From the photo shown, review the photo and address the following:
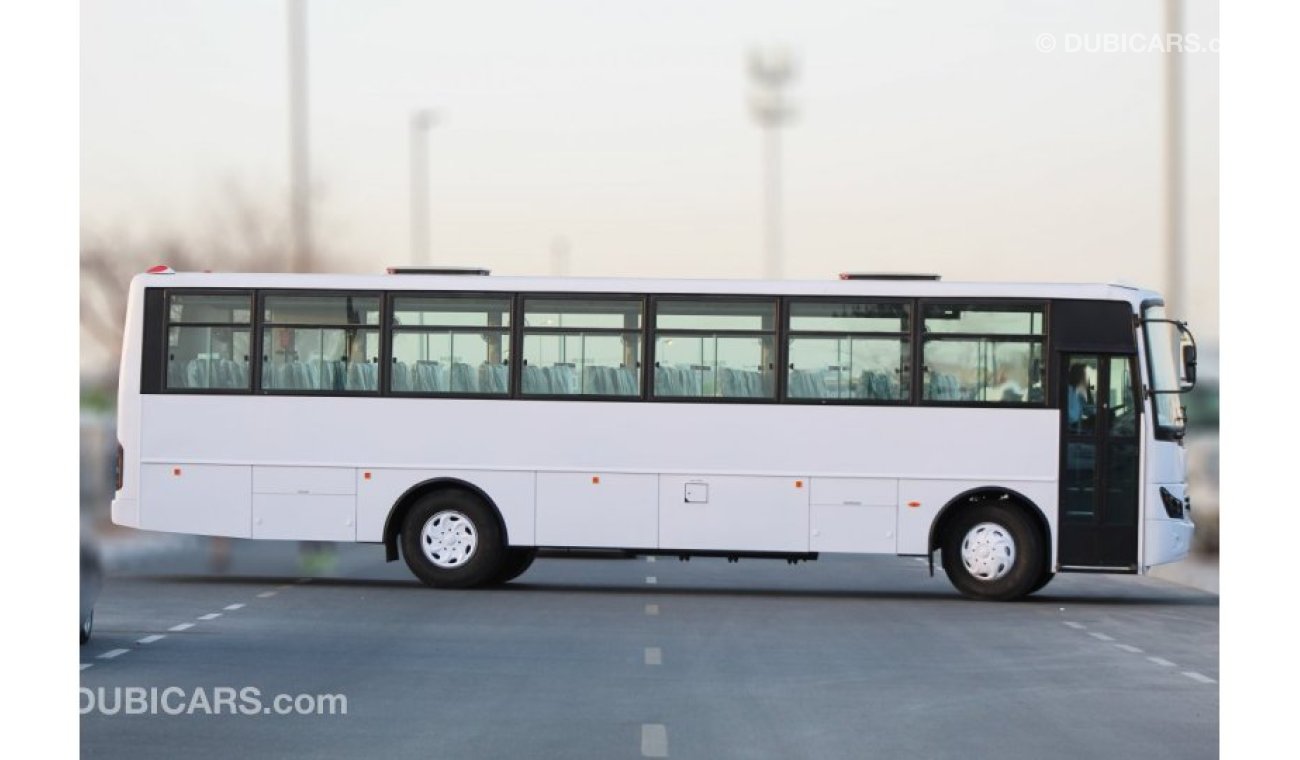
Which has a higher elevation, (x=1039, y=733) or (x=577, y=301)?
(x=577, y=301)

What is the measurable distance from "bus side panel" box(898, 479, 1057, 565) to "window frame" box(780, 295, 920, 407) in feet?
2.97

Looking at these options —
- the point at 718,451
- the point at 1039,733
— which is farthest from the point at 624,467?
the point at 1039,733

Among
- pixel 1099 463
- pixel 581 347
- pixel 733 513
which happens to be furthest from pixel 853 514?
pixel 581 347

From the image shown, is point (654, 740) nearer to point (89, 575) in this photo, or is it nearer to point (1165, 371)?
point (89, 575)

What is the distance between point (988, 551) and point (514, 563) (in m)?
5.40

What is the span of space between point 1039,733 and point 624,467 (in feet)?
39.6

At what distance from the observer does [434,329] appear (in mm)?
25406

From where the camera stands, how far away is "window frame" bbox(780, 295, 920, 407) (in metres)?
24.7

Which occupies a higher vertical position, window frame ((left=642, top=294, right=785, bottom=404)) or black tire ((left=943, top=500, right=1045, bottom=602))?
window frame ((left=642, top=294, right=785, bottom=404))

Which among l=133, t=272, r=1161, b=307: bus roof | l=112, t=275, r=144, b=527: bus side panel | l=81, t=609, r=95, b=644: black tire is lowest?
l=81, t=609, r=95, b=644: black tire

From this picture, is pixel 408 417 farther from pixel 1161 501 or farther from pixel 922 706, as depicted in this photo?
pixel 922 706

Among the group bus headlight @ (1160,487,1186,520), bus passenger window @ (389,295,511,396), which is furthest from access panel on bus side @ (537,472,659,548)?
bus headlight @ (1160,487,1186,520)

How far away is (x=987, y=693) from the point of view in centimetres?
1541

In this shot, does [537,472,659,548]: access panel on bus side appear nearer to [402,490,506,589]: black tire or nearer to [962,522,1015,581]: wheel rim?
[402,490,506,589]: black tire
